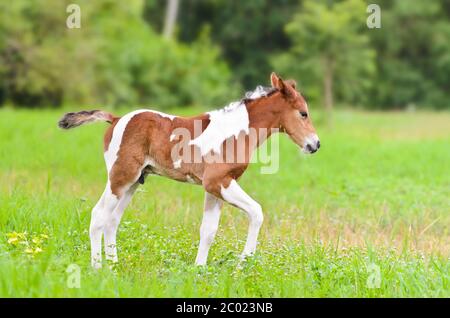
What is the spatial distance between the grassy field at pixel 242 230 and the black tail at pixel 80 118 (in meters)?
1.01

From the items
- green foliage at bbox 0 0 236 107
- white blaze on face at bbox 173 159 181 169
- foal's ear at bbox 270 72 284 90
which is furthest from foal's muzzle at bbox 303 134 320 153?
green foliage at bbox 0 0 236 107

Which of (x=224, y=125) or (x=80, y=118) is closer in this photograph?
(x=224, y=125)

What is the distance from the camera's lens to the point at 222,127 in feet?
24.8

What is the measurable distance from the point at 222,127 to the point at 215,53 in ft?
106

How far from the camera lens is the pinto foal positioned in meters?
7.50

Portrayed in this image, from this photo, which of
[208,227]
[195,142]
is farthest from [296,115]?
[208,227]

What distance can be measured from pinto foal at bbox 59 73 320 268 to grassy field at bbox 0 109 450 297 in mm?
353

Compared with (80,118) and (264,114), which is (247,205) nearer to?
(264,114)

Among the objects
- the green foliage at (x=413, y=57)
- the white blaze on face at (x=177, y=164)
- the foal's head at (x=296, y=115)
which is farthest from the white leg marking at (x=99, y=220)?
the green foliage at (x=413, y=57)

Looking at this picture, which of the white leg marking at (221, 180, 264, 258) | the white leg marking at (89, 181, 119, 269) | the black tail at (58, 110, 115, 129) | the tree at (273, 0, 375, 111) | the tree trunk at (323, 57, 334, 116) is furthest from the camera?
the tree trunk at (323, 57, 334, 116)

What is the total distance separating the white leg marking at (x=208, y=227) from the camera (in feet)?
24.6

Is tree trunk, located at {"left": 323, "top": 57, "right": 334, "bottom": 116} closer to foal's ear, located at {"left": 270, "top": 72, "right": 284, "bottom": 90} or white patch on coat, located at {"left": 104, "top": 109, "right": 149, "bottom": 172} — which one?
foal's ear, located at {"left": 270, "top": 72, "right": 284, "bottom": 90}
